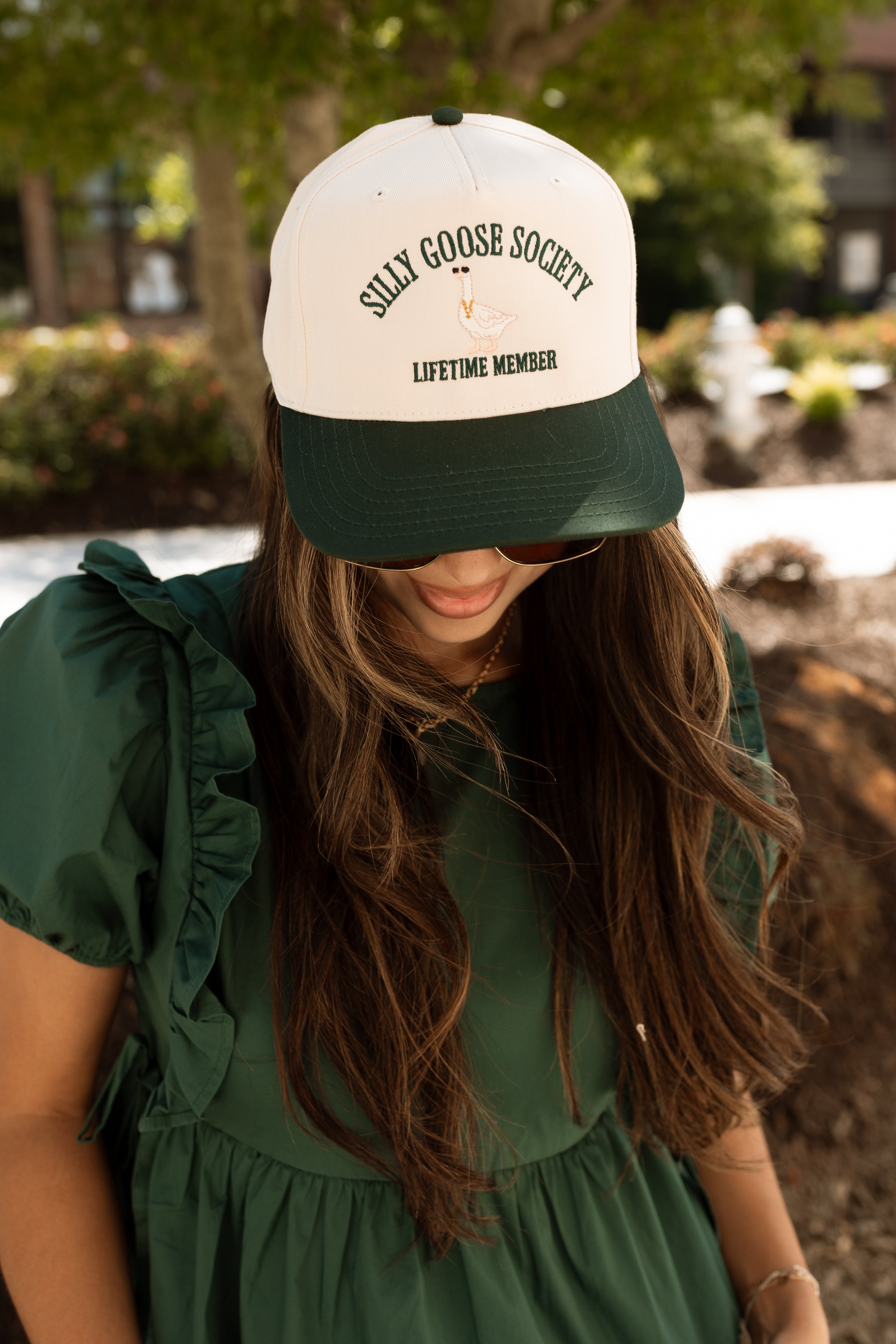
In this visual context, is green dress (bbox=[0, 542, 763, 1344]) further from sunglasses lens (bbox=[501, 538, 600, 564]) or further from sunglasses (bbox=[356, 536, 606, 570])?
sunglasses lens (bbox=[501, 538, 600, 564])

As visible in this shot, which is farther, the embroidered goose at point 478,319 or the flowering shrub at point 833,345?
the flowering shrub at point 833,345

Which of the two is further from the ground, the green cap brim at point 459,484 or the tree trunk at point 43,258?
the tree trunk at point 43,258

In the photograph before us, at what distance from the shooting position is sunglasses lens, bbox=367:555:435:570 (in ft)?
3.82

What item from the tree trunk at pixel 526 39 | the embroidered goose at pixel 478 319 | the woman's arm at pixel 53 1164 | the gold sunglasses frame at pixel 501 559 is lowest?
the woman's arm at pixel 53 1164

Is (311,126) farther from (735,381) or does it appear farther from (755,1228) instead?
(735,381)

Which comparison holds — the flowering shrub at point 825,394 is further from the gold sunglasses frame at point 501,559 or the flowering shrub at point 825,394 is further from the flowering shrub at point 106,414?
the gold sunglasses frame at point 501,559

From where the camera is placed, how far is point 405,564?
3.93 ft

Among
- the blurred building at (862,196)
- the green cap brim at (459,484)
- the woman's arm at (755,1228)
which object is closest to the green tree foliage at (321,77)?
the green cap brim at (459,484)

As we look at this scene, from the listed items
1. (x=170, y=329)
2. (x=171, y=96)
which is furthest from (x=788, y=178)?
(x=171, y=96)

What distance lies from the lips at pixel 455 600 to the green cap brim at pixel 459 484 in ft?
0.57

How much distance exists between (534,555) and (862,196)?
117ft

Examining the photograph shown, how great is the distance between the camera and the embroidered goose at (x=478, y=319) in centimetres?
108

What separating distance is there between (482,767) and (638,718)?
0.22 meters

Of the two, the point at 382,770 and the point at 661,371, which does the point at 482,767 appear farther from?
the point at 661,371
